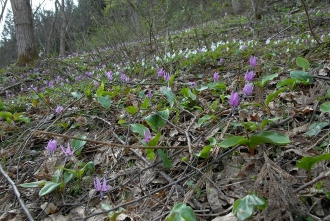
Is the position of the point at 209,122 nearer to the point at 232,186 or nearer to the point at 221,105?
the point at 221,105

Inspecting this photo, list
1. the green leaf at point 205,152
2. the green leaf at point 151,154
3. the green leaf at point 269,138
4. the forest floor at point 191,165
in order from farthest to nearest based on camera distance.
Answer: the green leaf at point 151,154, the green leaf at point 205,152, the green leaf at point 269,138, the forest floor at point 191,165

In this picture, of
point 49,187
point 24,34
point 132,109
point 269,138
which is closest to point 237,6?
point 24,34

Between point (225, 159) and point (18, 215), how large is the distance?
3.89 feet

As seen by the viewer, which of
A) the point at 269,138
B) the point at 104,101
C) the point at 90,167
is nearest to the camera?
the point at 269,138

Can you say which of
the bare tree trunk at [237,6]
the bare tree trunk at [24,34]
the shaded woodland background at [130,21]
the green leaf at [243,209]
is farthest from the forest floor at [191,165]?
the bare tree trunk at [237,6]

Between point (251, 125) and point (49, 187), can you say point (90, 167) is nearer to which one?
point (49, 187)

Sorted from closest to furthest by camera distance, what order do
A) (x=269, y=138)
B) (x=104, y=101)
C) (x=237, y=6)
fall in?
(x=269, y=138)
(x=104, y=101)
(x=237, y=6)

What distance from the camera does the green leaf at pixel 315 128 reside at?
56.3 inches

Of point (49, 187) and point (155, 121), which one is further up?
point (155, 121)

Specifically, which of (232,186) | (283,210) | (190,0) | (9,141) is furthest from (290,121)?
(190,0)

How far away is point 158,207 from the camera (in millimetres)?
1312

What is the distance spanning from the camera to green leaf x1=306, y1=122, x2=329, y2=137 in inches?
56.3

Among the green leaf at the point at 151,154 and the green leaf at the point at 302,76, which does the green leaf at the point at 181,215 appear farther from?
the green leaf at the point at 302,76

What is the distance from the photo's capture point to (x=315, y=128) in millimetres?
1459
